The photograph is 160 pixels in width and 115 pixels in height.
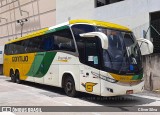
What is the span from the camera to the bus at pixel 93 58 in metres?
10.5

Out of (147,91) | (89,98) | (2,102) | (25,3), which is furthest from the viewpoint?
(25,3)

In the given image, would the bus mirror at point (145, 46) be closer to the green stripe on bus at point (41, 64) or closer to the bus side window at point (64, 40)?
the bus side window at point (64, 40)

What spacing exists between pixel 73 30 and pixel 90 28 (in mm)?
1075

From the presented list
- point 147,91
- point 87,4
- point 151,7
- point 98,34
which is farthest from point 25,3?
point 98,34

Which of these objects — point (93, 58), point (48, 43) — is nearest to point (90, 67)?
point (93, 58)

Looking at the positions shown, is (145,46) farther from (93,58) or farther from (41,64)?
(41,64)

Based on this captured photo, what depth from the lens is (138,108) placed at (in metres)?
10.1

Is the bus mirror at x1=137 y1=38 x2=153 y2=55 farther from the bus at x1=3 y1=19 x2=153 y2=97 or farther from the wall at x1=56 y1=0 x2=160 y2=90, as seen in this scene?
the wall at x1=56 y1=0 x2=160 y2=90

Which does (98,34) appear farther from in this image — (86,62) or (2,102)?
(2,102)

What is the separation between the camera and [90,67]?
436 inches

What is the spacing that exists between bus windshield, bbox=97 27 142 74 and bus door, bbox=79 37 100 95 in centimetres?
46

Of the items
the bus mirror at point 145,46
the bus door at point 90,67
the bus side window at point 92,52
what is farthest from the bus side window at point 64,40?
the bus mirror at point 145,46

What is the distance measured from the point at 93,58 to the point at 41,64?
198 inches

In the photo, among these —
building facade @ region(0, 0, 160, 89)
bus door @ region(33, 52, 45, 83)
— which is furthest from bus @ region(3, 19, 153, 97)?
building facade @ region(0, 0, 160, 89)
